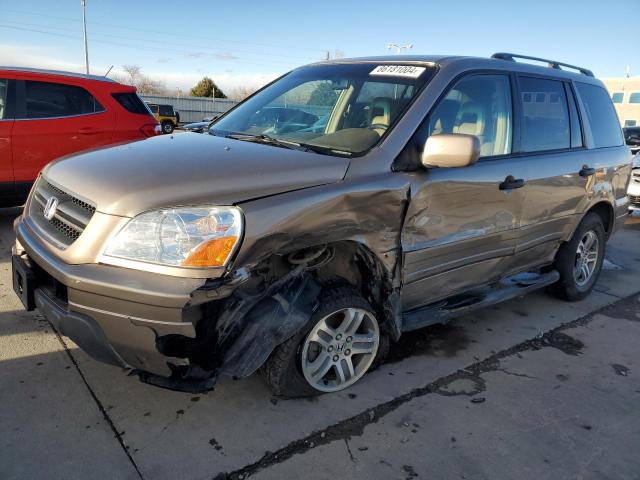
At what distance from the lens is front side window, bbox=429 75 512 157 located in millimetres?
3145

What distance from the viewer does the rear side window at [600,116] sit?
14.4 feet

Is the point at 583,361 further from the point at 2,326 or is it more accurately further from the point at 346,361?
the point at 2,326

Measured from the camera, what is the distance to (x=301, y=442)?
2.49 meters

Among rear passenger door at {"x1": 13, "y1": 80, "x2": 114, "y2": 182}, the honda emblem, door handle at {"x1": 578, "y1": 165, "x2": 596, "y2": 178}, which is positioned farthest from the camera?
rear passenger door at {"x1": 13, "y1": 80, "x2": 114, "y2": 182}

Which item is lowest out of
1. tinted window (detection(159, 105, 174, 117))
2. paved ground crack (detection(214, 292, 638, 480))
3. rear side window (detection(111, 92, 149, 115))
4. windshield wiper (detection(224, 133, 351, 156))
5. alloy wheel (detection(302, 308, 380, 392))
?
paved ground crack (detection(214, 292, 638, 480))

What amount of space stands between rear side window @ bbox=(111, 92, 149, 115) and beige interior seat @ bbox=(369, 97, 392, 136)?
4.55 m

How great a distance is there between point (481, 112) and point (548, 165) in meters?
0.76

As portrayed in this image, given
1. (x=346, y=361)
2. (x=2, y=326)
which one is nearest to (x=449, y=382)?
(x=346, y=361)

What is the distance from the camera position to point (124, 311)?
215 centimetres

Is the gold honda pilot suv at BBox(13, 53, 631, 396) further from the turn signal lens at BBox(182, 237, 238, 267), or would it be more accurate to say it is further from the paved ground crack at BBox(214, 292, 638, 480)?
the paved ground crack at BBox(214, 292, 638, 480)

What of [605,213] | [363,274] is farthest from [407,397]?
[605,213]

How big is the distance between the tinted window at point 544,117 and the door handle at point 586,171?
23 cm

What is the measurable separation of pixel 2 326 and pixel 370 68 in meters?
3.01

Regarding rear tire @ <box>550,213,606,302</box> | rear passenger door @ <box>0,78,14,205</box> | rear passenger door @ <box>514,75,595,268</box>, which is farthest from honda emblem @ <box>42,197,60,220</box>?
rear tire @ <box>550,213,606,302</box>
